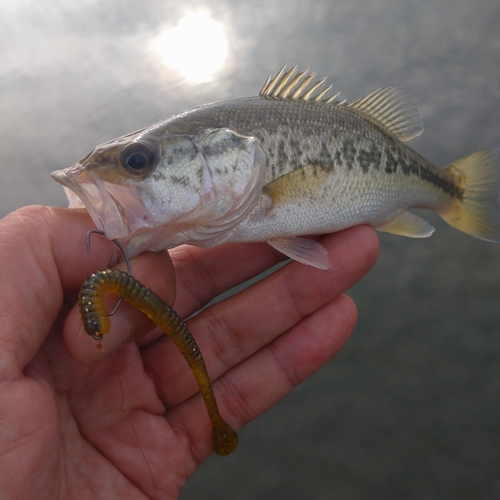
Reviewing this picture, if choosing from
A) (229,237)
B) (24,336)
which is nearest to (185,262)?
(229,237)

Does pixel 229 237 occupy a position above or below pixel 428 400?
above

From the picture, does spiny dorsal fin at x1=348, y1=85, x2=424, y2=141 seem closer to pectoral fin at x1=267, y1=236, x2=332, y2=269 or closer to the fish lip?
pectoral fin at x1=267, y1=236, x2=332, y2=269

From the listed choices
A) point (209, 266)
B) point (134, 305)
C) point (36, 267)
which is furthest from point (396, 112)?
point (36, 267)

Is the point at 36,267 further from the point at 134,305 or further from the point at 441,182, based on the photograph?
the point at 441,182

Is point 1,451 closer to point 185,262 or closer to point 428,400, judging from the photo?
point 185,262

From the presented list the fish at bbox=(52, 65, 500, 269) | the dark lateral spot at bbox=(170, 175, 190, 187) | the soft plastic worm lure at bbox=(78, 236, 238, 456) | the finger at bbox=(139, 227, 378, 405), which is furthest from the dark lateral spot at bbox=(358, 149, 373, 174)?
the soft plastic worm lure at bbox=(78, 236, 238, 456)

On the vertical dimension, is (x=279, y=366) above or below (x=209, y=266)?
below
